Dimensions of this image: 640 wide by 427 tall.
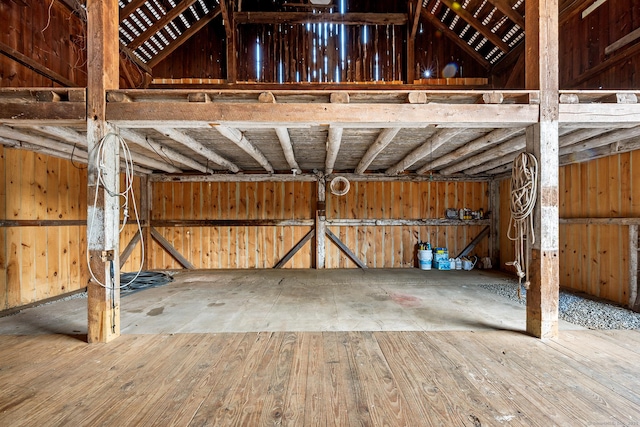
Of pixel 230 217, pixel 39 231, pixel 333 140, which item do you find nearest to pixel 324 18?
pixel 333 140

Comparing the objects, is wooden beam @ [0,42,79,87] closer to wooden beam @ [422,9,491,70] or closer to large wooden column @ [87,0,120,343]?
large wooden column @ [87,0,120,343]

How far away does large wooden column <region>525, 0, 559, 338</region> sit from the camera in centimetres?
286

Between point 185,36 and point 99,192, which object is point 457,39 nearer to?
point 185,36

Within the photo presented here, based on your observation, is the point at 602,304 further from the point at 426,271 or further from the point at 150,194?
the point at 150,194

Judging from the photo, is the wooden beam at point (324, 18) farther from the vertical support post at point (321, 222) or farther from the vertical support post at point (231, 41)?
the vertical support post at point (321, 222)

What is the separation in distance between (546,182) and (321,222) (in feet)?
15.6

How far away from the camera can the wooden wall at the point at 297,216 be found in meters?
7.21

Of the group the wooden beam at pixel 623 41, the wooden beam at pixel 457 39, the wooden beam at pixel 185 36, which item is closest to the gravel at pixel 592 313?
the wooden beam at pixel 623 41

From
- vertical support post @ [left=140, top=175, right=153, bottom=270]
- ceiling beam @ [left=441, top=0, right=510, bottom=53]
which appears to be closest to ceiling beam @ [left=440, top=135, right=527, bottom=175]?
ceiling beam @ [left=441, top=0, right=510, bottom=53]

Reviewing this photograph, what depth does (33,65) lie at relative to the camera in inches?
168

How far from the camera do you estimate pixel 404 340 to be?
2.86 metres

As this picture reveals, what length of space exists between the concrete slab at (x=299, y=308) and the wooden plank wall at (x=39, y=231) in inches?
19.3

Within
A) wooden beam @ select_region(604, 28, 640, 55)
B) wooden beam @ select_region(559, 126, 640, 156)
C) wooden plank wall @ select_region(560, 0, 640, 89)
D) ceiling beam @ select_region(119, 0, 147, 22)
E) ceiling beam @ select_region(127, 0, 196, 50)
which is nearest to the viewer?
wooden beam @ select_region(559, 126, 640, 156)

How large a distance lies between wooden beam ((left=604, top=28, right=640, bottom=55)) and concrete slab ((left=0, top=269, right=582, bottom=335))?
3.80 m
